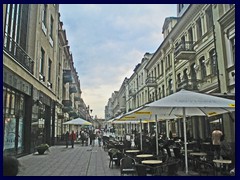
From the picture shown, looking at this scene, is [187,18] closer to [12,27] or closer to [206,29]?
[206,29]

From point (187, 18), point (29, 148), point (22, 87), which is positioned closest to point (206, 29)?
point (187, 18)

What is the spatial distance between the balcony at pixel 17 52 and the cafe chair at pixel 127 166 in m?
6.37

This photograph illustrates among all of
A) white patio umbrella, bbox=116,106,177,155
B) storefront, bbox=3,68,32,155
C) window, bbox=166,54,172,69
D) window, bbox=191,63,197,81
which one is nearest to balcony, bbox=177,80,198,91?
window, bbox=191,63,197,81

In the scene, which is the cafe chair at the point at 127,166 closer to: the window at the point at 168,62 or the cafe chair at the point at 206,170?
the cafe chair at the point at 206,170

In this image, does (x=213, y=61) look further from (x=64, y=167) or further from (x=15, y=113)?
(x=15, y=113)

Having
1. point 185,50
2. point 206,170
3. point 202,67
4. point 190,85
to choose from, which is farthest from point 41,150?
point 185,50

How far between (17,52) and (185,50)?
11994 millimetres

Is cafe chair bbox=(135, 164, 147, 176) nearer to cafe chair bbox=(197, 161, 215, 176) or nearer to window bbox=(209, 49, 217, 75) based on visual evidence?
cafe chair bbox=(197, 161, 215, 176)

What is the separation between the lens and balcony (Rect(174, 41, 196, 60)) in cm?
1888

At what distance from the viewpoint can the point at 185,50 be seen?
18.9m

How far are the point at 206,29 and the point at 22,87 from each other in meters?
12.0

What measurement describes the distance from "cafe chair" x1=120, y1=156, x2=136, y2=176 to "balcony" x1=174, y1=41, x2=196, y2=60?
13.1m

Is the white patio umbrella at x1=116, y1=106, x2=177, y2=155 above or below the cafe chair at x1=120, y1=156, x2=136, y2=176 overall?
above

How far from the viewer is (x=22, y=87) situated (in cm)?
1198
